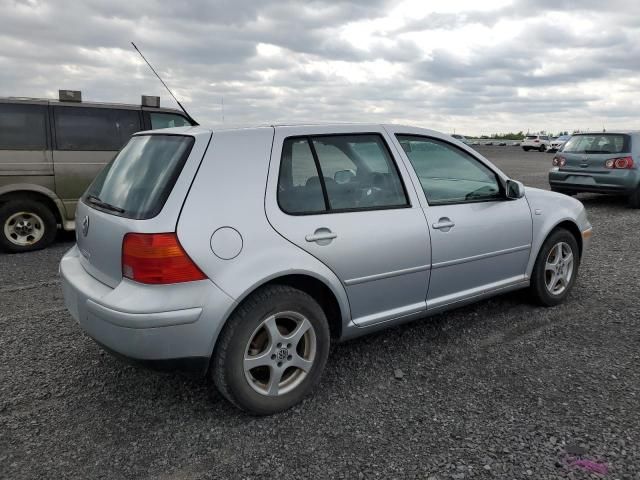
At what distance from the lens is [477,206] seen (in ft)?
12.6

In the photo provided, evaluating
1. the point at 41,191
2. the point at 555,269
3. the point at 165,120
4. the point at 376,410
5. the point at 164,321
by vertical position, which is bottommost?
the point at 376,410

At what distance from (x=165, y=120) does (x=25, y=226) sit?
237cm

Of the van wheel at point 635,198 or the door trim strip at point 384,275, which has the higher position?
the door trim strip at point 384,275

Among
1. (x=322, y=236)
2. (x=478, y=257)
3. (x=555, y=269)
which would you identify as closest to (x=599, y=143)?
(x=555, y=269)

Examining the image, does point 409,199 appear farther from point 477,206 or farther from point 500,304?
point 500,304

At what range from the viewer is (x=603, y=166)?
1040cm

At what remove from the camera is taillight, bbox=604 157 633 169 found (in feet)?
33.5

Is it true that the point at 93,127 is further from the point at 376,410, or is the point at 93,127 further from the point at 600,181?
the point at 600,181

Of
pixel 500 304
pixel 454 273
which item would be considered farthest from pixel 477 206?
pixel 500 304

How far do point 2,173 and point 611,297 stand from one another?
7.02m

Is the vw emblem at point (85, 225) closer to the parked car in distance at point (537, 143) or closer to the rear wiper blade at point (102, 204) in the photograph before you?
the rear wiper blade at point (102, 204)

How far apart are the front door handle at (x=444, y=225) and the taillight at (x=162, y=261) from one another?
5.37 feet

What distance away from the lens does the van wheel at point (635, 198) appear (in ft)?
33.9

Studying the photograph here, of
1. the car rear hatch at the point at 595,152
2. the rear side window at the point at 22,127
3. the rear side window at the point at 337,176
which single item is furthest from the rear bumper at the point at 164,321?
the car rear hatch at the point at 595,152
